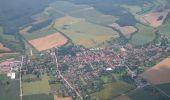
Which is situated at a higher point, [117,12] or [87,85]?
[117,12]

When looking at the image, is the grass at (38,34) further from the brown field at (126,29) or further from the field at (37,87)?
the field at (37,87)

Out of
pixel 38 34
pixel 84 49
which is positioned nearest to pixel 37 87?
pixel 84 49

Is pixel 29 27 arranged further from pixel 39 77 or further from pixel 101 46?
pixel 39 77

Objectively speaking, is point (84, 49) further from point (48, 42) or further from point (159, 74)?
point (159, 74)

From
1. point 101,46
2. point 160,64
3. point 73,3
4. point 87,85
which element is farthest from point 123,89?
point 73,3

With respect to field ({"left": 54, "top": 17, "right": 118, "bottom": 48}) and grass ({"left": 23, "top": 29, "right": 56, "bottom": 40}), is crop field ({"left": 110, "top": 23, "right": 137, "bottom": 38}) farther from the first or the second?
grass ({"left": 23, "top": 29, "right": 56, "bottom": 40})

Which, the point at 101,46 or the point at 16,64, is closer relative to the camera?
the point at 16,64

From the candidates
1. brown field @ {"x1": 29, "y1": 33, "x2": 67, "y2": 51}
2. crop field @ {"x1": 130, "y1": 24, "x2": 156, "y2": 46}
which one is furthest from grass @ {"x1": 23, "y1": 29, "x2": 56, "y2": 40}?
crop field @ {"x1": 130, "y1": 24, "x2": 156, "y2": 46}
